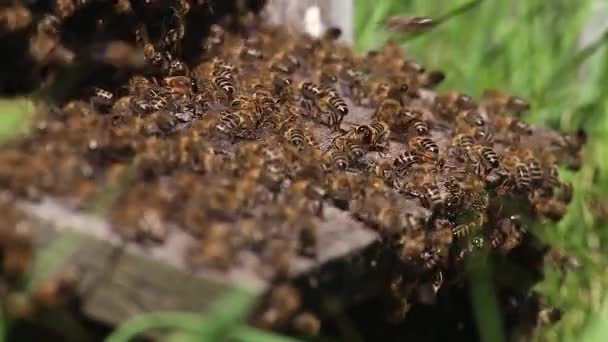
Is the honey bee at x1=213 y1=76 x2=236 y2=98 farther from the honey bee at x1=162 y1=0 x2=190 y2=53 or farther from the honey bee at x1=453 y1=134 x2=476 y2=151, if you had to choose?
the honey bee at x1=453 y1=134 x2=476 y2=151

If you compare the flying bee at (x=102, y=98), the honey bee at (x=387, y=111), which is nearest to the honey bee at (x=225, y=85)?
the flying bee at (x=102, y=98)

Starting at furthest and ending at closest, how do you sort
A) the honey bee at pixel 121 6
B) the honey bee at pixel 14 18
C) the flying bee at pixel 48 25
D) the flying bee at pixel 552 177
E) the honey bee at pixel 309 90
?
the flying bee at pixel 552 177
the honey bee at pixel 309 90
the honey bee at pixel 121 6
the flying bee at pixel 48 25
the honey bee at pixel 14 18

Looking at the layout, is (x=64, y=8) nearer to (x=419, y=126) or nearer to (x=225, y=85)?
(x=225, y=85)

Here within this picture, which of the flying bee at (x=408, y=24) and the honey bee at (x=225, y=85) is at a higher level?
the honey bee at (x=225, y=85)

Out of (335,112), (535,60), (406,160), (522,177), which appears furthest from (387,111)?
(535,60)

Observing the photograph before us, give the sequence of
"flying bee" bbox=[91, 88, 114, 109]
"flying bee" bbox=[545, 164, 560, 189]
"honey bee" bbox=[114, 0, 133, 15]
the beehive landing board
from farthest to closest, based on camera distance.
Answer: "flying bee" bbox=[545, 164, 560, 189]
"honey bee" bbox=[114, 0, 133, 15]
"flying bee" bbox=[91, 88, 114, 109]
the beehive landing board

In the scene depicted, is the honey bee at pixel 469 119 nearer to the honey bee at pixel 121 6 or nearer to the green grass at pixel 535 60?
the green grass at pixel 535 60

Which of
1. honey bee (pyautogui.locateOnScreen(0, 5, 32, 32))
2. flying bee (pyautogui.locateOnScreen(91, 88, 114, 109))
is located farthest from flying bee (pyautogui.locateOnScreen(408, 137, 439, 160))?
honey bee (pyautogui.locateOnScreen(0, 5, 32, 32))

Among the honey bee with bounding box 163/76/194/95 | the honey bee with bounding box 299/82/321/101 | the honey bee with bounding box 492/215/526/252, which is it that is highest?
the honey bee with bounding box 163/76/194/95
